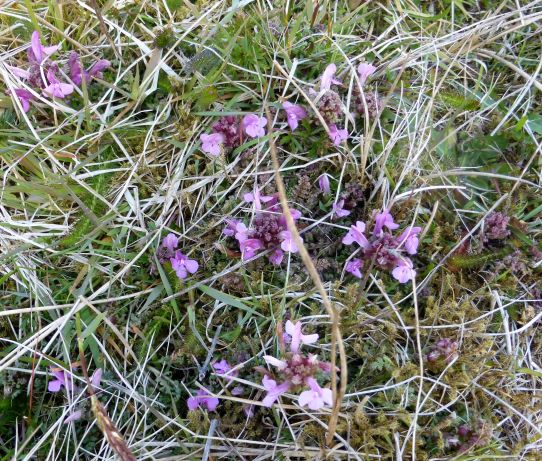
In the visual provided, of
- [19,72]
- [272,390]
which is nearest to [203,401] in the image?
[272,390]

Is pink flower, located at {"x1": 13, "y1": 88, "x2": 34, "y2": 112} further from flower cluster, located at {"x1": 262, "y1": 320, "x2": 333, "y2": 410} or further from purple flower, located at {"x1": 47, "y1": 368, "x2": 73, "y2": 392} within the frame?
flower cluster, located at {"x1": 262, "y1": 320, "x2": 333, "y2": 410}

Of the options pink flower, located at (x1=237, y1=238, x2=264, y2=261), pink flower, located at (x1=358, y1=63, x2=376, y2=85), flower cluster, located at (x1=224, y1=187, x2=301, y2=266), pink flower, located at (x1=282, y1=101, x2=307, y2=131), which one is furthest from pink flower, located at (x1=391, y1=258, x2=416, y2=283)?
pink flower, located at (x1=358, y1=63, x2=376, y2=85)

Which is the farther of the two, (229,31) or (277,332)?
(229,31)

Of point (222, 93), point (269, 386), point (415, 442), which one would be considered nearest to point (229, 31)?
point (222, 93)

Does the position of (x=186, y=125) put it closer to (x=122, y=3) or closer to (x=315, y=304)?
(x=122, y=3)

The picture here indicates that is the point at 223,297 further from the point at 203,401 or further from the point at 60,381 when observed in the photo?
the point at 60,381

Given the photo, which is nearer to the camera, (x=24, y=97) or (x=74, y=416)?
(x=74, y=416)
